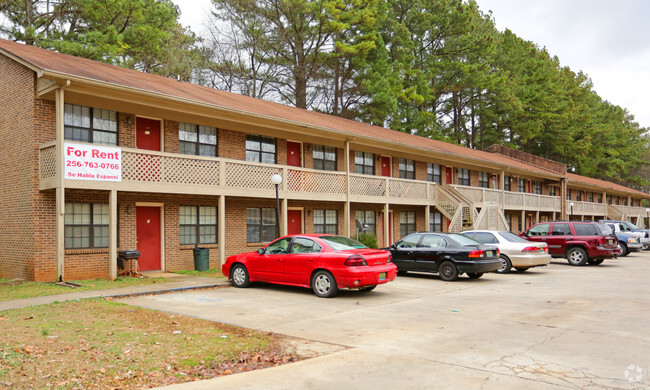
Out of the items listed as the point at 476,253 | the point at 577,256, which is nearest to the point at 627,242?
the point at 577,256

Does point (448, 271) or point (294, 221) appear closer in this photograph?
point (448, 271)

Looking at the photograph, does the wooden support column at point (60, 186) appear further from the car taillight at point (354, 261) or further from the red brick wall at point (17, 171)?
the car taillight at point (354, 261)

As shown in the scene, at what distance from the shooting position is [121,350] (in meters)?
6.74

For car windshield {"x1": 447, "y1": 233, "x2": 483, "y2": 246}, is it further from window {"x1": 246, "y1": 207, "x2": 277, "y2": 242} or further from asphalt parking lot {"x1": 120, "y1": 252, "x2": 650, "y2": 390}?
window {"x1": 246, "y1": 207, "x2": 277, "y2": 242}

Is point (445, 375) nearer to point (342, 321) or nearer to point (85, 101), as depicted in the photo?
point (342, 321)

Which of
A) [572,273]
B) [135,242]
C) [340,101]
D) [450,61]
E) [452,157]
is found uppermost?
[450,61]

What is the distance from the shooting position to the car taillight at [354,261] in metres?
11.2

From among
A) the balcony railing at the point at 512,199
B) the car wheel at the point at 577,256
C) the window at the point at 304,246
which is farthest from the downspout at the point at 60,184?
the balcony railing at the point at 512,199

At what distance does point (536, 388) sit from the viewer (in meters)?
5.33

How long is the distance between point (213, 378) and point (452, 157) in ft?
82.9

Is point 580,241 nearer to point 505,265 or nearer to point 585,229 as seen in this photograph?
point 585,229

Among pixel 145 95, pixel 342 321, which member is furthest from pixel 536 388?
pixel 145 95

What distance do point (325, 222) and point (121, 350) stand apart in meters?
16.8

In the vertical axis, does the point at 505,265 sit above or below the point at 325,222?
below
